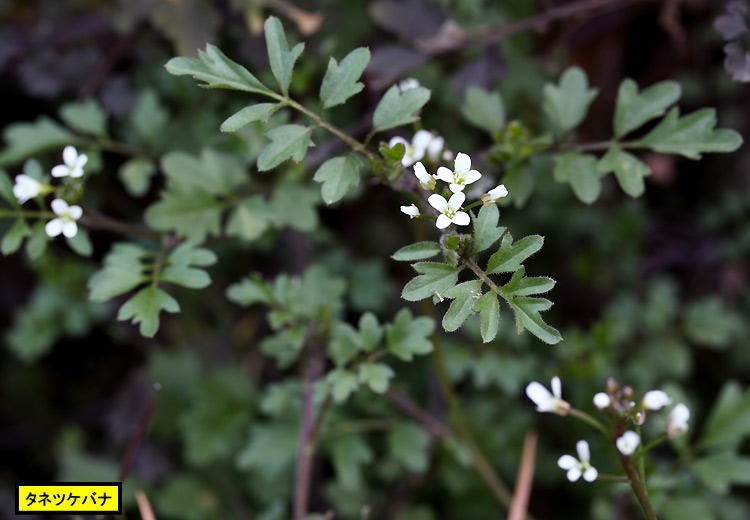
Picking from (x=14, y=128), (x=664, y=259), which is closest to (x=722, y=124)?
(x=664, y=259)

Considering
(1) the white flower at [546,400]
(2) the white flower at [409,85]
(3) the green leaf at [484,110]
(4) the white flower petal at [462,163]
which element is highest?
(3) the green leaf at [484,110]

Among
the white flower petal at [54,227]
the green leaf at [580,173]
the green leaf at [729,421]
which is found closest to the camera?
the white flower petal at [54,227]

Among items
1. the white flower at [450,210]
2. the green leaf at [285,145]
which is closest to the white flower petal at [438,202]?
the white flower at [450,210]

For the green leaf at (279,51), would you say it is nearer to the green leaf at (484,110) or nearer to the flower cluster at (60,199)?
the flower cluster at (60,199)

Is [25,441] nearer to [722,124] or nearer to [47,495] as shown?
[47,495]

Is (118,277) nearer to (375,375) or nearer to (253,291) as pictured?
(253,291)

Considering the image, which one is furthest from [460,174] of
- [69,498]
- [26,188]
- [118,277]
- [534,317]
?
[69,498]

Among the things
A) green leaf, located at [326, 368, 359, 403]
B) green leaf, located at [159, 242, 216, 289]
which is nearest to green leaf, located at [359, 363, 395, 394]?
green leaf, located at [326, 368, 359, 403]
